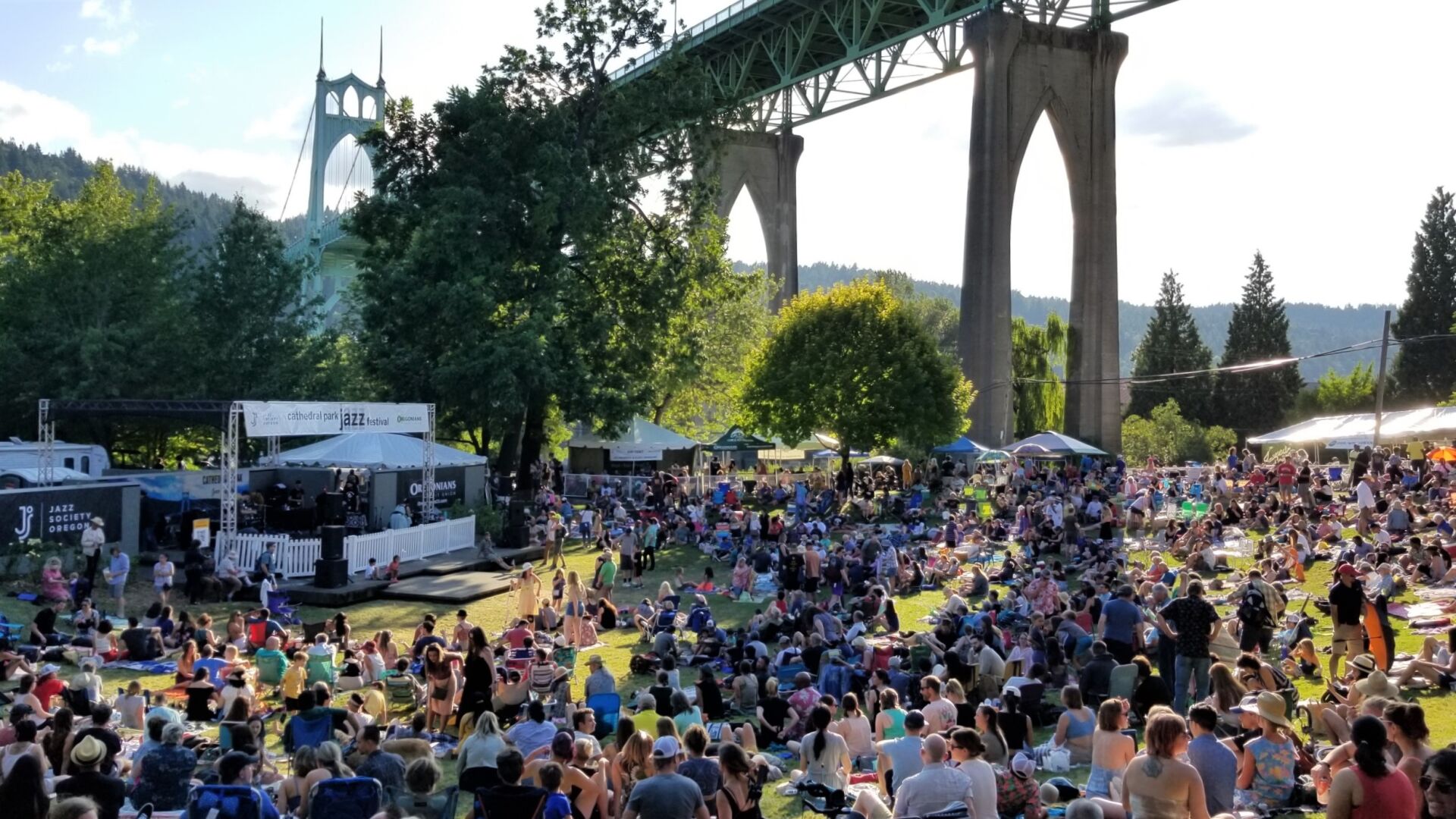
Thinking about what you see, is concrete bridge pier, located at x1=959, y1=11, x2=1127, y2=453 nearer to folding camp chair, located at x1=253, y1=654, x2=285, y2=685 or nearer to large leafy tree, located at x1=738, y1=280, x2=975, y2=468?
large leafy tree, located at x1=738, y1=280, x2=975, y2=468

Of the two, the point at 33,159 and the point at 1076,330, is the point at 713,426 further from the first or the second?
the point at 33,159

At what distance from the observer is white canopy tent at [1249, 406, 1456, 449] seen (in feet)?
99.6

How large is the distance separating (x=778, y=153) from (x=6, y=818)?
62750 mm

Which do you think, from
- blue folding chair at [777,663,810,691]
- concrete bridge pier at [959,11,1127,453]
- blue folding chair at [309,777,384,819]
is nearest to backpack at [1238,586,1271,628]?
blue folding chair at [777,663,810,691]

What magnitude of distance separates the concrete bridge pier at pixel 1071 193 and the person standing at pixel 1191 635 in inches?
1416

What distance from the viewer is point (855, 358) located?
40.3 meters

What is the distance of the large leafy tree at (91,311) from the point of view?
3200 centimetres

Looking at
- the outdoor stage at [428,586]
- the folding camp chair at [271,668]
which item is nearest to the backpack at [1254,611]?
the folding camp chair at [271,668]

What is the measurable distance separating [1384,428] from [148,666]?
30.5 metres

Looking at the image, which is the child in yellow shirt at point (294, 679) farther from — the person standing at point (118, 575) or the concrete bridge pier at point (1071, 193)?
the concrete bridge pier at point (1071, 193)

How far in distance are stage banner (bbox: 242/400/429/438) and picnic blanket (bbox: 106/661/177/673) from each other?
5923 mm

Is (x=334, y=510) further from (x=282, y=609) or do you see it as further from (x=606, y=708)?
(x=606, y=708)

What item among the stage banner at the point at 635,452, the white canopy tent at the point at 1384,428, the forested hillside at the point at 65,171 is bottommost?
the stage banner at the point at 635,452

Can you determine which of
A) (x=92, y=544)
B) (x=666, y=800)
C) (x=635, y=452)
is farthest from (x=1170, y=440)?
(x=666, y=800)
